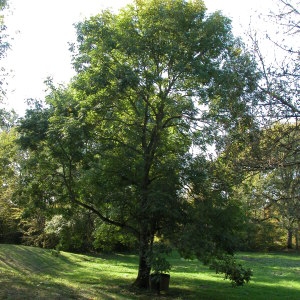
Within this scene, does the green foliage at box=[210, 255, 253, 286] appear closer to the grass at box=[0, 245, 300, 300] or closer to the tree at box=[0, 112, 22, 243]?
the grass at box=[0, 245, 300, 300]

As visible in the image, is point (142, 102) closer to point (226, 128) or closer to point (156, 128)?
point (156, 128)

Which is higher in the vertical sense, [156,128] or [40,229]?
[156,128]

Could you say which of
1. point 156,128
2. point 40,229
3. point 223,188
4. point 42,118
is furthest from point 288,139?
point 40,229

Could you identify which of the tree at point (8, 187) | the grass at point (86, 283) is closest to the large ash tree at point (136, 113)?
the grass at point (86, 283)

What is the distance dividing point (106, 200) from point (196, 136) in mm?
4382

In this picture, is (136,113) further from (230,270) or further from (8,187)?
(8,187)

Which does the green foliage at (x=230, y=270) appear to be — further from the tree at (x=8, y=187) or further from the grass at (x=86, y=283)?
the tree at (x=8, y=187)

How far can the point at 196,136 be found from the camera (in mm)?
15484

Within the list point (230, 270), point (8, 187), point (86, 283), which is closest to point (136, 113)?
point (230, 270)

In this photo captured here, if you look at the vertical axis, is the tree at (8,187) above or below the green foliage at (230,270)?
above

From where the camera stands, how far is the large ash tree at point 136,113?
14.0 m

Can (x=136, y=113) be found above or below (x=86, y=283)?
above

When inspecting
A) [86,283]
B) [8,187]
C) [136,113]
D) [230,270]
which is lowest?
[86,283]

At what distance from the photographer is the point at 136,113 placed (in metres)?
16.5
